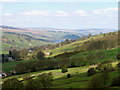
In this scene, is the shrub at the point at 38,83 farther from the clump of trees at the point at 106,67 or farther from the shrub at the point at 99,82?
the clump of trees at the point at 106,67

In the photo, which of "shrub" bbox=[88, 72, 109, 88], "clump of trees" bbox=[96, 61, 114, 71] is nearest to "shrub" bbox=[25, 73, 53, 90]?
"shrub" bbox=[88, 72, 109, 88]

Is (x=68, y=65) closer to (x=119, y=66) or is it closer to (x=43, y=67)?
(x=43, y=67)

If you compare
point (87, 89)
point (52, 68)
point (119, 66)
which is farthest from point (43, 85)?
point (52, 68)

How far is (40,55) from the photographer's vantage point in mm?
186125

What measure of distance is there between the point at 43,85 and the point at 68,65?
205ft

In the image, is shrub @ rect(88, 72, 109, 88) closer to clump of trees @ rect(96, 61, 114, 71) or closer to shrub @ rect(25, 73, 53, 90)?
shrub @ rect(25, 73, 53, 90)

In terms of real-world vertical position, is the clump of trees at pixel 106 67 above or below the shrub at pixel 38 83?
above

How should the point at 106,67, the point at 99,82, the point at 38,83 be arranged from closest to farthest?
the point at 99,82 < the point at 38,83 < the point at 106,67

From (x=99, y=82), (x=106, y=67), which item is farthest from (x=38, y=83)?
(x=106, y=67)

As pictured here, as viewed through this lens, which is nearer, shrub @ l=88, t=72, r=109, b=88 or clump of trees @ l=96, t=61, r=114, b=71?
shrub @ l=88, t=72, r=109, b=88

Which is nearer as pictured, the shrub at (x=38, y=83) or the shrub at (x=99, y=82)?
the shrub at (x=99, y=82)

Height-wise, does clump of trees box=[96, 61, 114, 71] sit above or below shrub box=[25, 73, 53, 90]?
above

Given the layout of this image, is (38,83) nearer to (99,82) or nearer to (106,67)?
(99,82)

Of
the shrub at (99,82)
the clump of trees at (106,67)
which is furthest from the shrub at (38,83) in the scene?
the clump of trees at (106,67)
